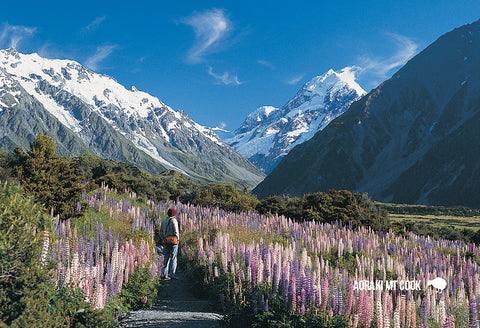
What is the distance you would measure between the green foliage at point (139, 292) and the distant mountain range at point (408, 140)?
12997cm

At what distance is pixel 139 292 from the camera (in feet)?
25.6

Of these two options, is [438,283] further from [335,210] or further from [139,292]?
[335,210]

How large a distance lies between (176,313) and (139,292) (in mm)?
1145

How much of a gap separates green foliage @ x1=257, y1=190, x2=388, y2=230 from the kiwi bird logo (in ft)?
32.7

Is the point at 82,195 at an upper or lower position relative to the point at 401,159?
lower


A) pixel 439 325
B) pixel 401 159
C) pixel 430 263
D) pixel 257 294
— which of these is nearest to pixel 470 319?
pixel 439 325

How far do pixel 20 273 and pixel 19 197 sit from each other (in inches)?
63.4

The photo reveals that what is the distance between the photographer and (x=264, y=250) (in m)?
7.41

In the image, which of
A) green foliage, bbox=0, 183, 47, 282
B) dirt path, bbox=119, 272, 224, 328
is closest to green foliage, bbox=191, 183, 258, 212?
dirt path, bbox=119, 272, 224, 328

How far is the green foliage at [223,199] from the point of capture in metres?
21.3

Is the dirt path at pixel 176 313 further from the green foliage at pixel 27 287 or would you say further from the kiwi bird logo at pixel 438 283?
the kiwi bird logo at pixel 438 283

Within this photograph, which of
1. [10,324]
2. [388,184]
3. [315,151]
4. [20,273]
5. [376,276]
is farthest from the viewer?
[315,151]

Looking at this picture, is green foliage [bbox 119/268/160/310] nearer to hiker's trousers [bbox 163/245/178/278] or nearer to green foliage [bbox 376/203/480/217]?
hiker's trousers [bbox 163/245/178/278]

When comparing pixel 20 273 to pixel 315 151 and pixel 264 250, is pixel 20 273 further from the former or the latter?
pixel 315 151
